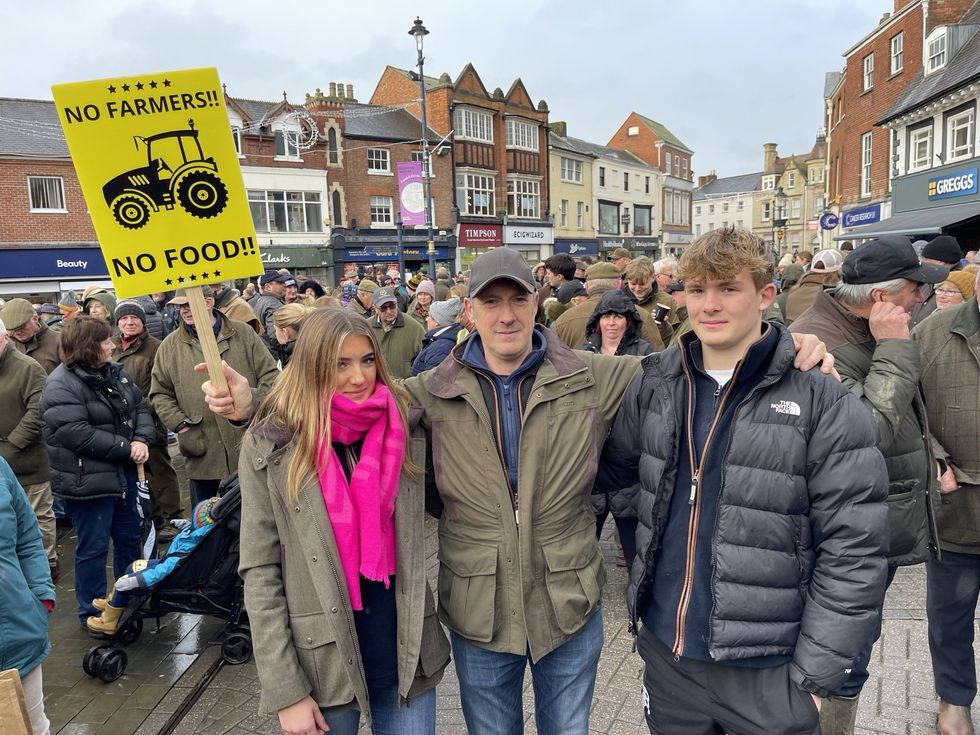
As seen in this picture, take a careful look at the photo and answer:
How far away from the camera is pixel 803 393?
194 cm

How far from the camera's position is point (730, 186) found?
82562mm

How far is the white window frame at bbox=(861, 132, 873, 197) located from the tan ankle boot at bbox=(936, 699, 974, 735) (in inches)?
1023

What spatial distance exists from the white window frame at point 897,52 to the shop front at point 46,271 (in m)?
29.6

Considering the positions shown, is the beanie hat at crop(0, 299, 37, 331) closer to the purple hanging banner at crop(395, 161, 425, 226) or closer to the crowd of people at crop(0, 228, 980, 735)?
the crowd of people at crop(0, 228, 980, 735)

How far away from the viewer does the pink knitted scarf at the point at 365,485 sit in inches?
83.4

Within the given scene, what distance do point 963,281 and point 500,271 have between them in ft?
16.1

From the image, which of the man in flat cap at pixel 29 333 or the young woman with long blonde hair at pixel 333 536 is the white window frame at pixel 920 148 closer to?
the man in flat cap at pixel 29 333

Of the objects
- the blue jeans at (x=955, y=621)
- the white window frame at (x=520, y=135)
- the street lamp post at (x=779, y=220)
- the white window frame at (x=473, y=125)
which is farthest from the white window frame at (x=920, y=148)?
the white window frame at (x=520, y=135)

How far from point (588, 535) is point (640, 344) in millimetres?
2752

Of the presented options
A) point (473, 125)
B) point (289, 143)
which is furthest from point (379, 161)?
point (473, 125)

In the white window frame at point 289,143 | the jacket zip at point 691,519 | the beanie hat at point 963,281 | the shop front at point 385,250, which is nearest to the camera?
the jacket zip at point 691,519

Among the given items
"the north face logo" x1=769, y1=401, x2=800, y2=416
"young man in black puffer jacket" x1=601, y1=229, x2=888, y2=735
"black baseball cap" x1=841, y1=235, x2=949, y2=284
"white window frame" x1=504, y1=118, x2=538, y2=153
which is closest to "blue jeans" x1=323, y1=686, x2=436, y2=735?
"young man in black puffer jacket" x1=601, y1=229, x2=888, y2=735

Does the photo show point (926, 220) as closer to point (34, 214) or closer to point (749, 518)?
point (749, 518)

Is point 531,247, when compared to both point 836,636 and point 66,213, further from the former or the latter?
point 836,636
